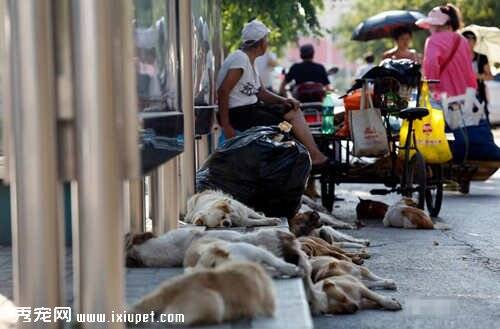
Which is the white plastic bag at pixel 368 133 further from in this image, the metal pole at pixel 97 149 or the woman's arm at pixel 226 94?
the metal pole at pixel 97 149

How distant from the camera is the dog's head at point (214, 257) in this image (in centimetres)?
530

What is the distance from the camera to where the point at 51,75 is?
4160 millimetres

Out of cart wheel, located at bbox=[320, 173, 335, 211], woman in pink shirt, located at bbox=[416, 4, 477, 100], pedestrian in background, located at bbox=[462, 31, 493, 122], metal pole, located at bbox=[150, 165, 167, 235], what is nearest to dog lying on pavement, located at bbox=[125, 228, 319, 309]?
metal pole, located at bbox=[150, 165, 167, 235]

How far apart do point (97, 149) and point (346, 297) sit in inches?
92.2

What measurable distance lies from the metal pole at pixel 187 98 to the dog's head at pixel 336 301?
7.64 feet

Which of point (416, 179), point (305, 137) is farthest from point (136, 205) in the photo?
point (416, 179)

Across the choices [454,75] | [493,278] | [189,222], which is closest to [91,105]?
[189,222]

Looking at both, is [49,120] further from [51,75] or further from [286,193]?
[286,193]

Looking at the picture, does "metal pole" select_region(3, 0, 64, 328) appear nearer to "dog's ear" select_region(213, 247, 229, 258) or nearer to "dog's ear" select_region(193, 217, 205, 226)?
"dog's ear" select_region(213, 247, 229, 258)

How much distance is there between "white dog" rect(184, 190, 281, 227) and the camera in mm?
7377

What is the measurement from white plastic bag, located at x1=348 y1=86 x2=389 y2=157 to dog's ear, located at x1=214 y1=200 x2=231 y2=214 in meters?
3.48

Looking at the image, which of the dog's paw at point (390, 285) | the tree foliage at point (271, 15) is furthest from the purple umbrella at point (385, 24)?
the dog's paw at point (390, 285)

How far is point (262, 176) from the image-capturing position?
8789 millimetres

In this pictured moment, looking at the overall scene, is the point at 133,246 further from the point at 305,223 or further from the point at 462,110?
the point at 462,110
